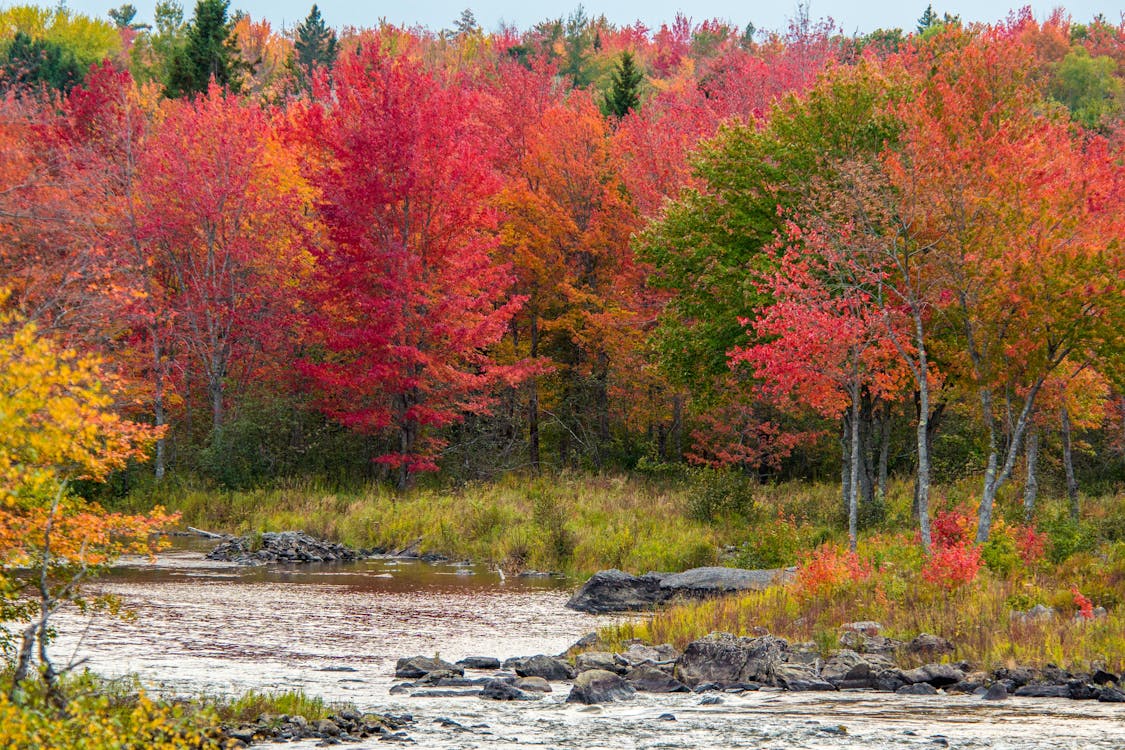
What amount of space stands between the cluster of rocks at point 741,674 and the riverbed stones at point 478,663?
0.5 inches

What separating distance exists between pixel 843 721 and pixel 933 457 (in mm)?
26212

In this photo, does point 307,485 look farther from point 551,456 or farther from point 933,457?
point 933,457

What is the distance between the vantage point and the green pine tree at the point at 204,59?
54.7m

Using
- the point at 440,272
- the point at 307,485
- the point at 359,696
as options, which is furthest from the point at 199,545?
the point at 359,696

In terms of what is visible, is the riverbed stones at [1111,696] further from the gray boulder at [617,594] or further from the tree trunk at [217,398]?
the tree trunk at [217,398]

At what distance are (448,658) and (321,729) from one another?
206 inches

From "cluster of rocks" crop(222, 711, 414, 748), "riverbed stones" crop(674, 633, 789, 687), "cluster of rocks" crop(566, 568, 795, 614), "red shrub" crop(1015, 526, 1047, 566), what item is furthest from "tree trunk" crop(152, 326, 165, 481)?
"cluster of rocks" crop(222, 711, 414, 748)

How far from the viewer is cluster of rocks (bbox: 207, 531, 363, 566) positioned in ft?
92.6

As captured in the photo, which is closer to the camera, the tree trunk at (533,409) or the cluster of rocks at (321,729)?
the cluster of rocks at (321,729)

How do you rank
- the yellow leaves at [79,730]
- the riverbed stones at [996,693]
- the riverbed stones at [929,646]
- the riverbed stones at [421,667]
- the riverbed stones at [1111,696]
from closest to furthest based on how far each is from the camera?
the yellow leaves at [79,730] → the riverbed stones at [1111,696] → the riverbed stones at [996,693] → the riverbed stones at [421,667] → the riverbed stones at [929,646]

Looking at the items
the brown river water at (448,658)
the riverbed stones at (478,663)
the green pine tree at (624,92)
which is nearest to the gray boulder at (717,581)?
the brown river water at (448,658)

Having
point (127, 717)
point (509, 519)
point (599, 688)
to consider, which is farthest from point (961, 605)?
point (509, 519)

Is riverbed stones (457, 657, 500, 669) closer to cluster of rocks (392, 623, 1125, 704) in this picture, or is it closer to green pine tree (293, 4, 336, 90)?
cluster of rocks (392, 623, 1125, 704)

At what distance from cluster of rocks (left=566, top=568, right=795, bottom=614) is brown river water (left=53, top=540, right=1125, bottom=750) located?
75 cm
